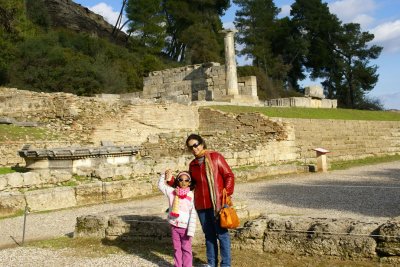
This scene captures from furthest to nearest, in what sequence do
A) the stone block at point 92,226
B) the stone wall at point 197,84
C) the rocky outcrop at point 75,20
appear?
the rocky outcrop at point 75,20, the stone wall at point 197,84, the stone block at point 92,226

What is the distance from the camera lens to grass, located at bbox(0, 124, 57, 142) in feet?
50.8

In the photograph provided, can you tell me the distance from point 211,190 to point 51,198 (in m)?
6.15

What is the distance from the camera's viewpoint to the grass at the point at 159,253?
5.21 m

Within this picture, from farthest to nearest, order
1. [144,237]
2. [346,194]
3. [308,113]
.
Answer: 1. [308,113]
2. [346,194]
3. [144,237]

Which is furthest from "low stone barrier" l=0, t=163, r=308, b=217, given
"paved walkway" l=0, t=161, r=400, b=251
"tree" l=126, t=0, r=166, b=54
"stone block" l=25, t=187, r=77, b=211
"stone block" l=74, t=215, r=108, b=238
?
"tree" l=126, t=0, r=166, b=54

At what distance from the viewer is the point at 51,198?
33.4 feet

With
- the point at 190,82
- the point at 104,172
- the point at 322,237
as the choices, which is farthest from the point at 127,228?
the point at 190,82

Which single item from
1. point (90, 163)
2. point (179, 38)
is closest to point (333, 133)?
point (90, 163)

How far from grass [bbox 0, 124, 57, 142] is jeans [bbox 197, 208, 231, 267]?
11717 mm

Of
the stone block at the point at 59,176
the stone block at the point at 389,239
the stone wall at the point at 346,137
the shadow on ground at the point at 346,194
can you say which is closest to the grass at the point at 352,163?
the stone wall at the point at 346,137

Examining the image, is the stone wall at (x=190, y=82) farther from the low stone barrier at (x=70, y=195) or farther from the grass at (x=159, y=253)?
the grass at (x=159, y=253)

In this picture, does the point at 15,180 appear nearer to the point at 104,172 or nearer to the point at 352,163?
the point at 104,172

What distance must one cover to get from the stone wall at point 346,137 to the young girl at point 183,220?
14.9 meters

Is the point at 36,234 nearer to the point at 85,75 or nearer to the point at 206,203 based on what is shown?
the point at 206,203
